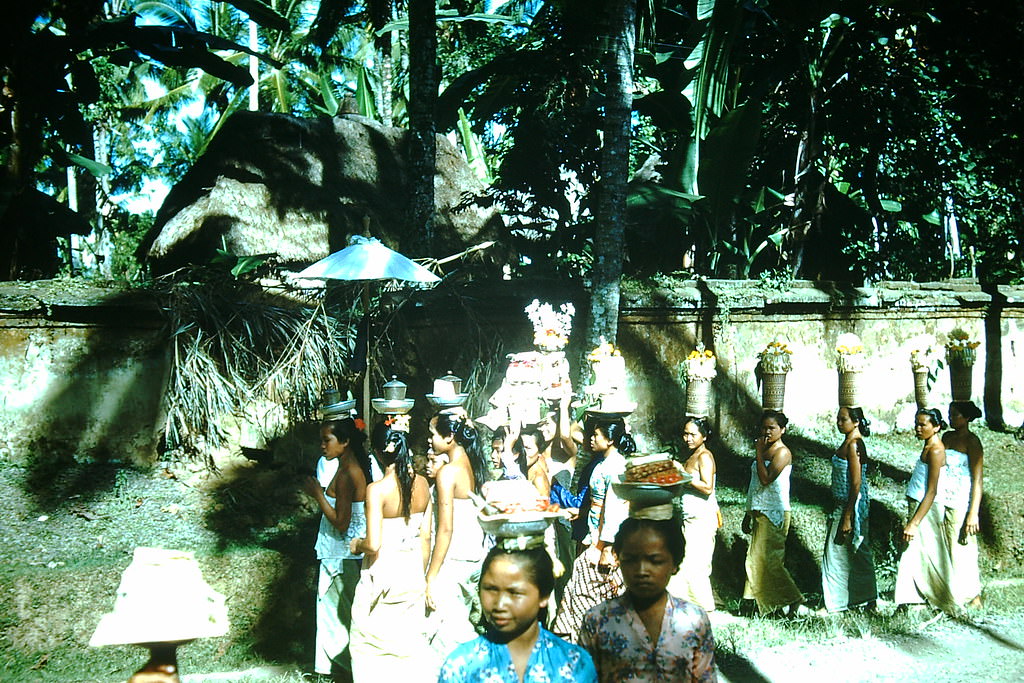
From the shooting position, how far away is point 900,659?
5957mm

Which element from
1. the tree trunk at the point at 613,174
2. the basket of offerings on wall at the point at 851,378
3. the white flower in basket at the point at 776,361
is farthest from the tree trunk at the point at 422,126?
the basket of offerings on wall at the point at 851,378

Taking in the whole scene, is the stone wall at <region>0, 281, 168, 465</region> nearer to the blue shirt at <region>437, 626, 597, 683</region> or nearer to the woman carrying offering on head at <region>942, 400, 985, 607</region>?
the blue shirt at <region>437, 626, 597, 683</region>

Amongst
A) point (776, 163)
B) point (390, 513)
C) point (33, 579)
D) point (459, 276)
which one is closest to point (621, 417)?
point (390, 513)

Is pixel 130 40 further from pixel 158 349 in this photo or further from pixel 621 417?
pixel 621 417

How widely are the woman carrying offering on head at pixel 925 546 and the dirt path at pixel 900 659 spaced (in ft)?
0.89

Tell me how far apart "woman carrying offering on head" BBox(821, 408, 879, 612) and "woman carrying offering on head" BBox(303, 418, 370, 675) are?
3485 millimetres

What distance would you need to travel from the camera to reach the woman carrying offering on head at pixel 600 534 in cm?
435

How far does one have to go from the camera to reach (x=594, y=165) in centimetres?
995

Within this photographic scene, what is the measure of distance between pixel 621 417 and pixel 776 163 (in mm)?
7605

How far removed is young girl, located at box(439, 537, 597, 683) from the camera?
3.11 m

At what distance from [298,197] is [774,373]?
19.3 ft

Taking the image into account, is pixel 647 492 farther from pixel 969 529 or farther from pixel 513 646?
pixel 969 529

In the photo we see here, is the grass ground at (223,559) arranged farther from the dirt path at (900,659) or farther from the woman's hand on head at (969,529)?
the woman's hand on head at (969,529)

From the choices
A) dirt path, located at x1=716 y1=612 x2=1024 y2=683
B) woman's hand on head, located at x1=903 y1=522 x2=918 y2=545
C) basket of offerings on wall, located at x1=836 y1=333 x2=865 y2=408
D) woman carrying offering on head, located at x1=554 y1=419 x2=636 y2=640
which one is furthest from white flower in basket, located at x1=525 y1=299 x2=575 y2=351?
woman's hand on head, located at x1=903 y1=522 x2=918 y2=545
